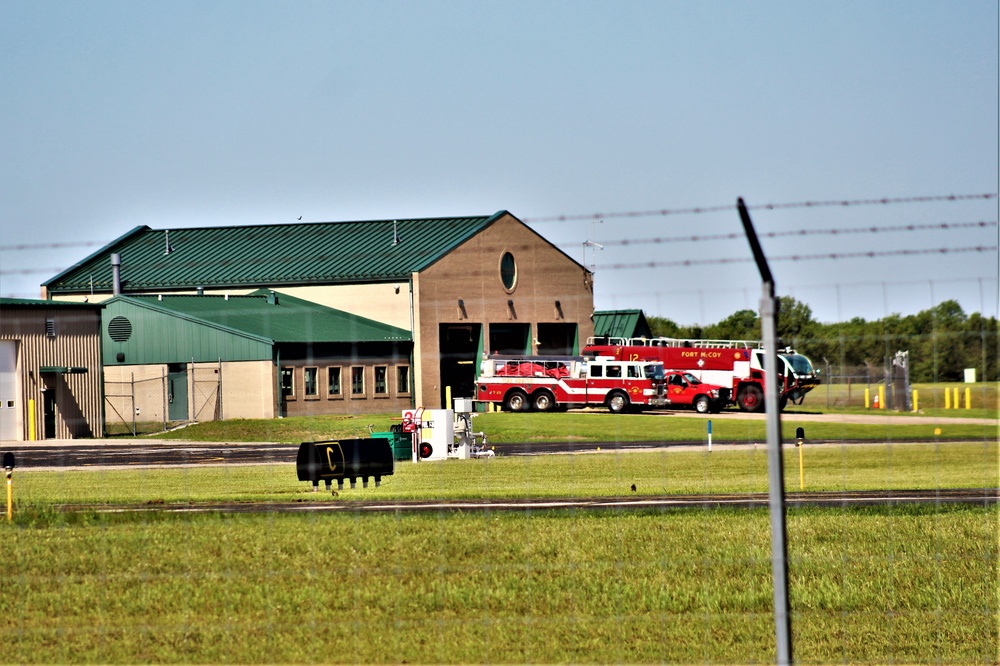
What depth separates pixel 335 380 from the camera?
5028 cm

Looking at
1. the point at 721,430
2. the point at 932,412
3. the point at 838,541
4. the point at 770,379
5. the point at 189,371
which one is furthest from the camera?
the point at 189,371

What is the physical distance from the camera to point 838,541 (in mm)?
13367

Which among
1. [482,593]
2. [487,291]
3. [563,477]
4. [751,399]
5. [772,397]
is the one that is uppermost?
[487,291]

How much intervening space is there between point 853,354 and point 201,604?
19.5ft

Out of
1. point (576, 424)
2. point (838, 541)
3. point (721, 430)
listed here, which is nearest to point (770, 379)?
point (838, 541)

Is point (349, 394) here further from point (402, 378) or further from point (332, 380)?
point (402, 378)

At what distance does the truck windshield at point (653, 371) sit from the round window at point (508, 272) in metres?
6.61

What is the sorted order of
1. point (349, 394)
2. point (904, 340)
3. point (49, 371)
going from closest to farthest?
point (904, 340) → point (49, 371) → point (349, 394)

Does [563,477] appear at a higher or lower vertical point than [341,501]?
lower

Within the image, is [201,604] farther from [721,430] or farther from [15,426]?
[15,426]

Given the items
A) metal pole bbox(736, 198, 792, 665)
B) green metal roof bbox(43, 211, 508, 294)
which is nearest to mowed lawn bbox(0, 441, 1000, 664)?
metal pole bbox(736, 198, 792, 665)

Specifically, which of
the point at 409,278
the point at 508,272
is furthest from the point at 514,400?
the point at 409,278

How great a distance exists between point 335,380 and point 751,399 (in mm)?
25029

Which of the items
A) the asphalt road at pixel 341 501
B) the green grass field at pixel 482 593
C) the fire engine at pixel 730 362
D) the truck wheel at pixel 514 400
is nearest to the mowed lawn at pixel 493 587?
the green grass field at pixel 482 593
